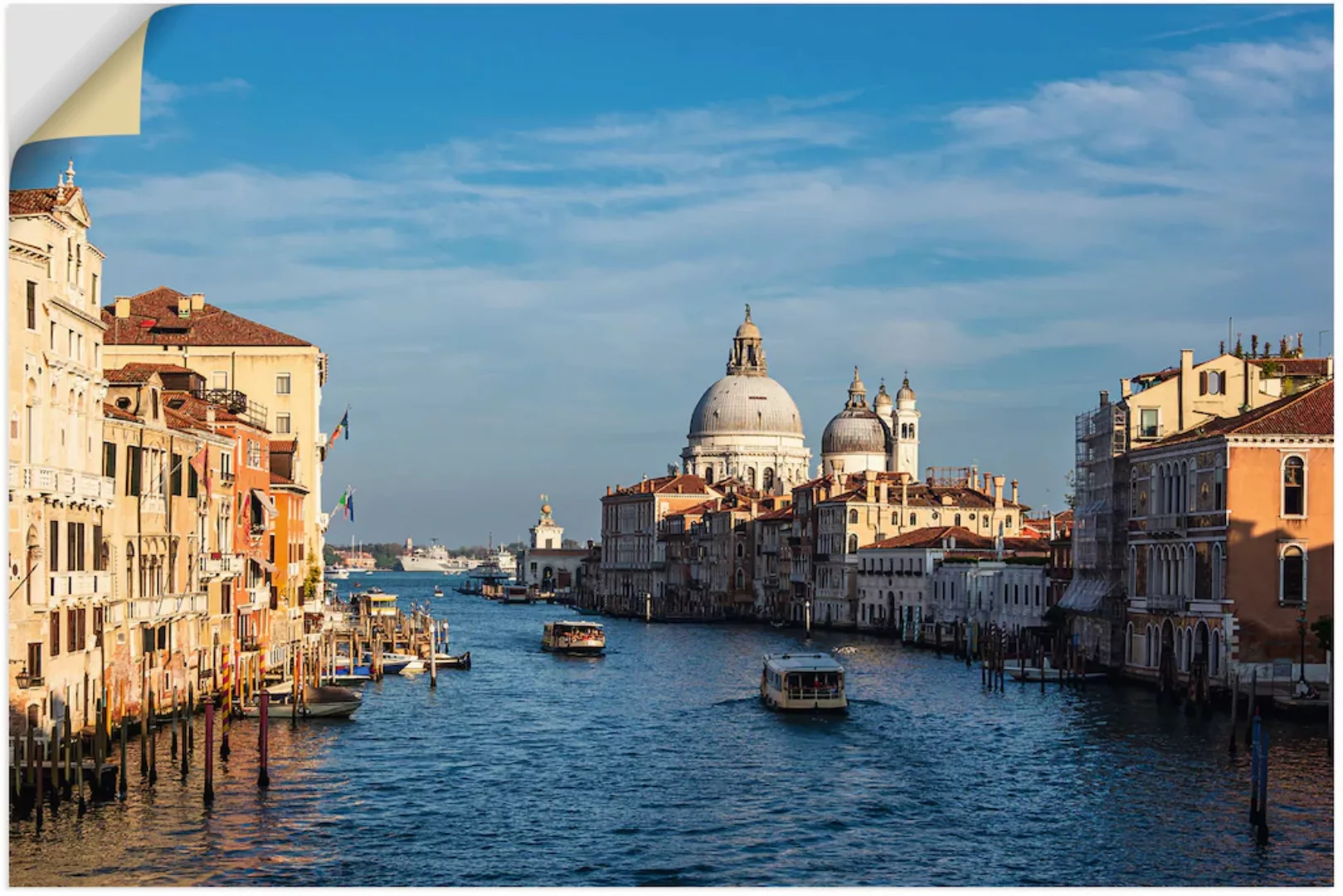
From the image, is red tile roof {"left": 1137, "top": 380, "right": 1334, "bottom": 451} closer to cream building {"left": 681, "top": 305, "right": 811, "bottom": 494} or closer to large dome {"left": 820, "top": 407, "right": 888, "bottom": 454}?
large dome {"left": 820, "top": 407, "right": 888, "bottom": 454}

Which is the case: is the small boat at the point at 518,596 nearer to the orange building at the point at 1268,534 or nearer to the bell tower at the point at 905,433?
the bell tower at the point at 905,433

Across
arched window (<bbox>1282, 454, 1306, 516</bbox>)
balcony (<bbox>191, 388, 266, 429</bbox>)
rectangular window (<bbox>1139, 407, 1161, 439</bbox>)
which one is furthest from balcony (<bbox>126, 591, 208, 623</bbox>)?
rectangular window (<bbox>1139, 407, 1161, 439</bbox>)

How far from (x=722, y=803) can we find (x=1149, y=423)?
1654 centimetres

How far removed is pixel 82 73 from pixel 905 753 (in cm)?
1729

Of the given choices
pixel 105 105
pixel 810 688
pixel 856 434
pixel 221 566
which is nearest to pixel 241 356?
pixel 221 566

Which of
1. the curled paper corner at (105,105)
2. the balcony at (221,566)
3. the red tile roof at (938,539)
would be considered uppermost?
the curled paper corner at (105,105)

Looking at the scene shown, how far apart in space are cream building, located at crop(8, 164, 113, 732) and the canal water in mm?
1346

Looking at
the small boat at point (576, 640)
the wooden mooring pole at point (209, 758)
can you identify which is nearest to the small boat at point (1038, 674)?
the small boat at point (576, 640)

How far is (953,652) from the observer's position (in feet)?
154

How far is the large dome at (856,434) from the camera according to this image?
9744 centimetres

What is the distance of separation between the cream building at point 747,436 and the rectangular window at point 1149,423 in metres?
71.0

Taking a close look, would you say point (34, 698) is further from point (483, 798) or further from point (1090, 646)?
point (1090, 646)

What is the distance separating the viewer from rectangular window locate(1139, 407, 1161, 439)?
1330 inches

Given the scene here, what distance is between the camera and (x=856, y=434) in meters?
97.8
